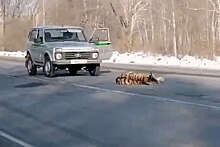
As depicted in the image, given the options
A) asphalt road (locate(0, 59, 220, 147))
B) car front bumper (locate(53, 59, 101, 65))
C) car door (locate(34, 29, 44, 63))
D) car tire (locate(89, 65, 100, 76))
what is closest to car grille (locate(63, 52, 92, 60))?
car front bumper (locate(53, 59, 101, 65))

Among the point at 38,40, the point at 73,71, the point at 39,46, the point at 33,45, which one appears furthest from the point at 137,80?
the point at 33,45

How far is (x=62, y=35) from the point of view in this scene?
24344 mm

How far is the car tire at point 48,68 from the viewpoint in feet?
76.7

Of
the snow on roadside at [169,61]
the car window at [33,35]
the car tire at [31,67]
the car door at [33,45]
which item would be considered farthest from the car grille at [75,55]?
the snow on roadside at [169,61]

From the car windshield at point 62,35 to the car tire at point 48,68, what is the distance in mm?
957

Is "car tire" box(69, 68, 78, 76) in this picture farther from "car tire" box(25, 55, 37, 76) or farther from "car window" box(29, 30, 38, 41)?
"car window" box(29, 30, 38, 41)

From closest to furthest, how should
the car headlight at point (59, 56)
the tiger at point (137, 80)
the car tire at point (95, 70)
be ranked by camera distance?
the tiger at point (137, 80)
the car headlight at point (59, 56)
the car tire at point (95, 70)

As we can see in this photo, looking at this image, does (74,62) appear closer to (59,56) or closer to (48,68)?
(59,56)

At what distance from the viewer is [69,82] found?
21.1m

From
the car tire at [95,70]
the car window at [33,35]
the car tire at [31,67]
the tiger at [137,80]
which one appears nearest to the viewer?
the tiger at [137,80]

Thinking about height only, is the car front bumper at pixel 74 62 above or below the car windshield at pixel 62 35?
below

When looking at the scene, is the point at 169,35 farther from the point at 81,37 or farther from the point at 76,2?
the point at 81,37

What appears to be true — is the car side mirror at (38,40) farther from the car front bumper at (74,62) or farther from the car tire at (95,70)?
the car tire at (95,70)

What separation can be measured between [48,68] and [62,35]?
61.1 inches
